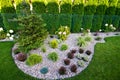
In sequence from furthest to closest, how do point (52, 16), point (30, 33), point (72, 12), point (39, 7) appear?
point (72, 12) → point (52, 16) → point (39, 7) → point (30, 33)

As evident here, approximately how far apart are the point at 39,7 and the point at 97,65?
4847mm

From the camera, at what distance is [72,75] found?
9516 mm

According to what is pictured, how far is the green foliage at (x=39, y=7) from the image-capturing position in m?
11.5

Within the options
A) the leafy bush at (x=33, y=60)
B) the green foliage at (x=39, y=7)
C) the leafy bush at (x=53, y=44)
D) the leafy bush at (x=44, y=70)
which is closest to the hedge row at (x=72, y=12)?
the green foliage at (x=39, y=7)

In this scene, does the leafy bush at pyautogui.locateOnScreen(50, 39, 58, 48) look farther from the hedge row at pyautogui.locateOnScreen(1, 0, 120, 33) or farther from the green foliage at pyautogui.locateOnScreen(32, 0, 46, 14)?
the green foliage at pyautogui.locateOnScreen(32, 0, 46, 14)

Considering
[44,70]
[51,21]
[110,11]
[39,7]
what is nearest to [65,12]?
[51,21]

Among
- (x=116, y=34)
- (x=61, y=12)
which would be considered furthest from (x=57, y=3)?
(x=116, y=34)

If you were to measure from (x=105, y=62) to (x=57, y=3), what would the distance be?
177 inches

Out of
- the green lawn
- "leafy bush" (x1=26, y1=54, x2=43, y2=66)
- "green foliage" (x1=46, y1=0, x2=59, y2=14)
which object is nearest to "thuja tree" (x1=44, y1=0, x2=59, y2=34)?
"green foliage" (x1=46, y1=0, x2=59, y2=14)

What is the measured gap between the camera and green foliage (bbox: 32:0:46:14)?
451 inches

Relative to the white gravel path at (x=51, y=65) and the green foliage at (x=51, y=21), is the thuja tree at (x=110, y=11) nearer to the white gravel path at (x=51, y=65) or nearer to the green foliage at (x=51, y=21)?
the white gravel path at (x=51, y=65)

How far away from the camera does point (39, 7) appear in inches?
457

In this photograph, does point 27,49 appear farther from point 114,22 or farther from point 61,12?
point 114,22

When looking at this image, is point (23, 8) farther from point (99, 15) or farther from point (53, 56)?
point (99, 15)
